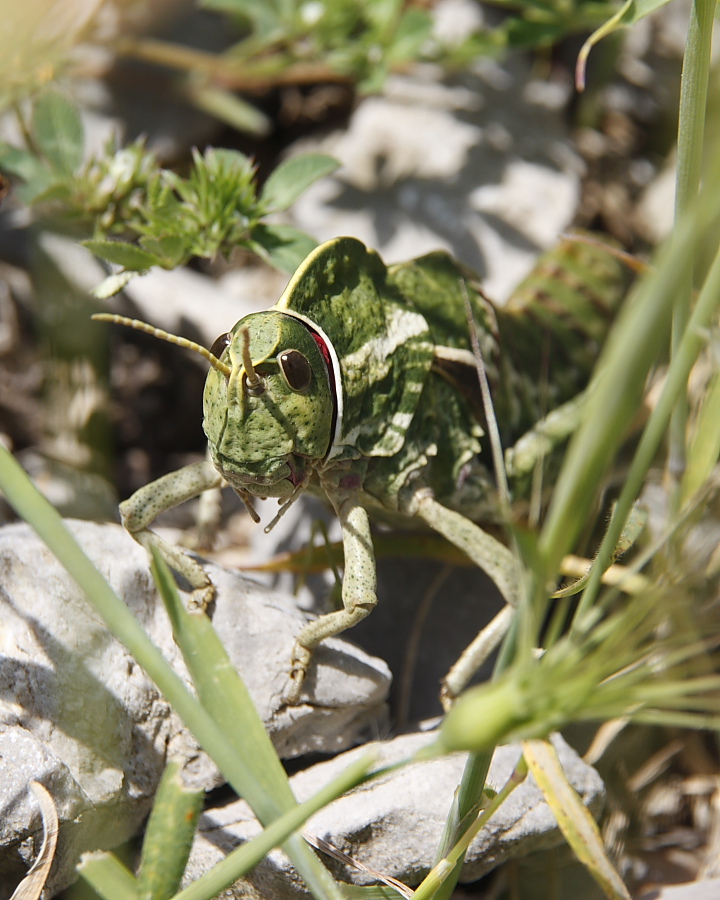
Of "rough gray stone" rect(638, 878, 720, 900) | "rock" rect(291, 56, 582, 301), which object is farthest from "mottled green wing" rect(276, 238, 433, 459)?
"rough gray stone" rect(638, 878, 720, 900)

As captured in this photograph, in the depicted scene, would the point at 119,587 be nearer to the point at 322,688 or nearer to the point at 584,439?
the point at 322,688

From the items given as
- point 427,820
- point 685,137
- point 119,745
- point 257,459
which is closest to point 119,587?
point 119,745

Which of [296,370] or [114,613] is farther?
[296,370]

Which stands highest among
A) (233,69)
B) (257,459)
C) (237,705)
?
(233,69)

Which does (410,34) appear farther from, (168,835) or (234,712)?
(168,835)

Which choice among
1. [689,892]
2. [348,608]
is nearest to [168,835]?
[348,608]

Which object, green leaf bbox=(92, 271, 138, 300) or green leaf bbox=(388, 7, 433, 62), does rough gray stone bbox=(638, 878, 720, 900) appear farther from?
green leaf bbox=(388, 7, 433, 62)

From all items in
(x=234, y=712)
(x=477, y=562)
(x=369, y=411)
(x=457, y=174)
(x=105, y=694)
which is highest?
(x=457, y=174)
